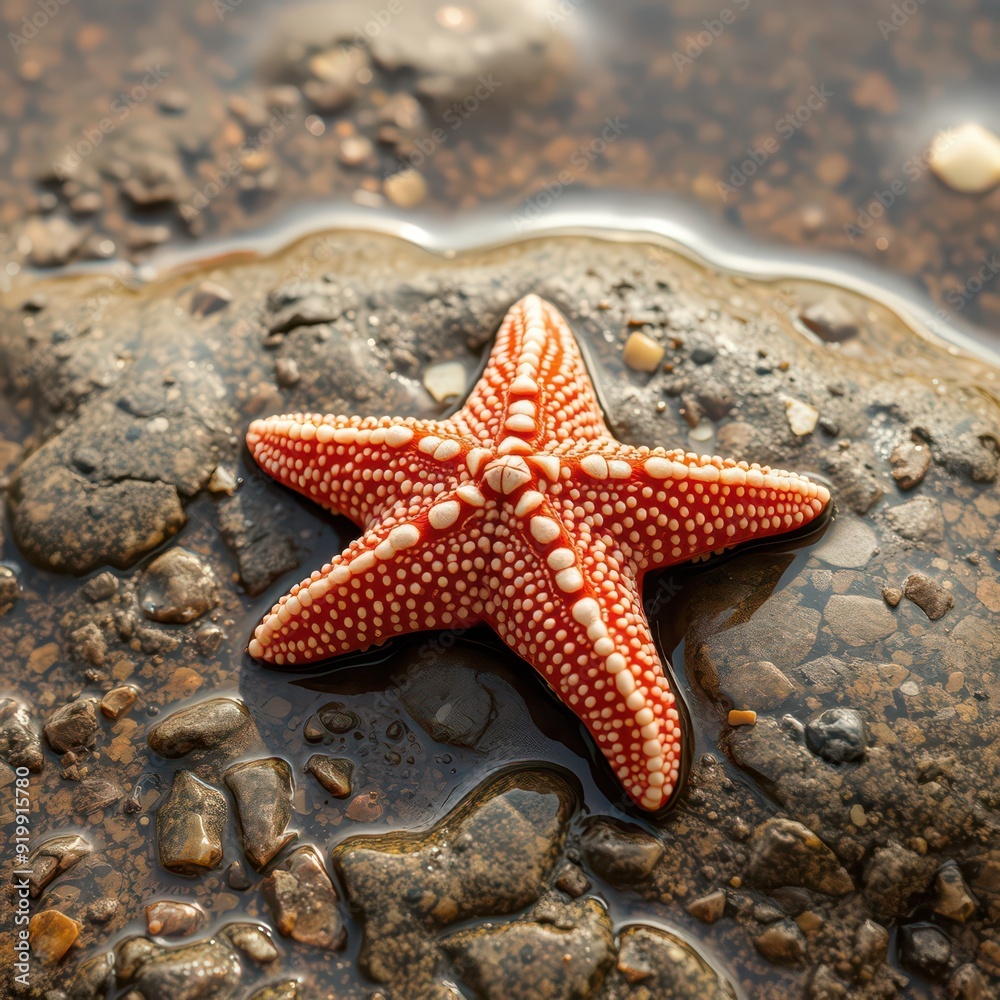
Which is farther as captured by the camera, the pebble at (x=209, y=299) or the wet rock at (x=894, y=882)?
the pebble at (x=209, y=299)

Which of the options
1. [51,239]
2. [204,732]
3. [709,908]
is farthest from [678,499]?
[51,239]

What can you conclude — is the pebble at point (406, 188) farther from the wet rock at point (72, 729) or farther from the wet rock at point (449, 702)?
the wet rock at point (72, 729)

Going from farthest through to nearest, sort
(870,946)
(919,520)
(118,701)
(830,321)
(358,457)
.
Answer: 1. (830,321)
2. (919,520)
3. (118,701)
4. (358,457)
5. (870,946)

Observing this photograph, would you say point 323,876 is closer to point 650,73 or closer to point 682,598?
point 682,598

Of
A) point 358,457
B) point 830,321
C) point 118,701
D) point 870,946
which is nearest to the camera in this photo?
point 870,946

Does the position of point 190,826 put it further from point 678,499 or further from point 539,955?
point 678,499

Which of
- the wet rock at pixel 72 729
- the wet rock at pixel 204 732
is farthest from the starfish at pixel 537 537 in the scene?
the wet rock at pixel 72 729

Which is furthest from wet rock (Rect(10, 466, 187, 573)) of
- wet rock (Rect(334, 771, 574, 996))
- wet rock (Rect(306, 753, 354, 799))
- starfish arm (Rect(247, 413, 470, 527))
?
wet rock (Rect(334, 771, 574, 996))
